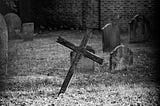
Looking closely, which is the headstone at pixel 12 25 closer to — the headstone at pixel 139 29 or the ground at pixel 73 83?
the ground at pixel 73 83

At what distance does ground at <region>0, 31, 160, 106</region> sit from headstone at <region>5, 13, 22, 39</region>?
10.8ft

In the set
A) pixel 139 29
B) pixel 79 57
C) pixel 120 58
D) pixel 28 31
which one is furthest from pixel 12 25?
pixel 79 57

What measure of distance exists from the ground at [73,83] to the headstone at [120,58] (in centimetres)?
16

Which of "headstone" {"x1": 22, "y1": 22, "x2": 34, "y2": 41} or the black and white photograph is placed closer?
the black and white photograph

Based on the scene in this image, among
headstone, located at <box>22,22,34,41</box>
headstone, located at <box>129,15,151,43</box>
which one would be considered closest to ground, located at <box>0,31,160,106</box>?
headstone, located at <box>129,15,151,43</box>

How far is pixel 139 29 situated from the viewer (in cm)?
1259

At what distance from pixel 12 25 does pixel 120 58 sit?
25.7ft

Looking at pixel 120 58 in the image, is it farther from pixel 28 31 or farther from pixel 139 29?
pixel 28 31

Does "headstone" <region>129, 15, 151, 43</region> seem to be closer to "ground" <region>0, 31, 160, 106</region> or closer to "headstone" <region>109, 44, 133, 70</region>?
"ground" <region>0, 31, 160, 106</region>

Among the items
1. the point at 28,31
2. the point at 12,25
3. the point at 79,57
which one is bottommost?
the point at 28,31

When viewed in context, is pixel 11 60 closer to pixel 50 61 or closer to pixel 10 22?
pixel 50 61

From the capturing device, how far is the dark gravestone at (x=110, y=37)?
10781 mm

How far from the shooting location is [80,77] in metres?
7.54

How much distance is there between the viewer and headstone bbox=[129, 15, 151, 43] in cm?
1248
